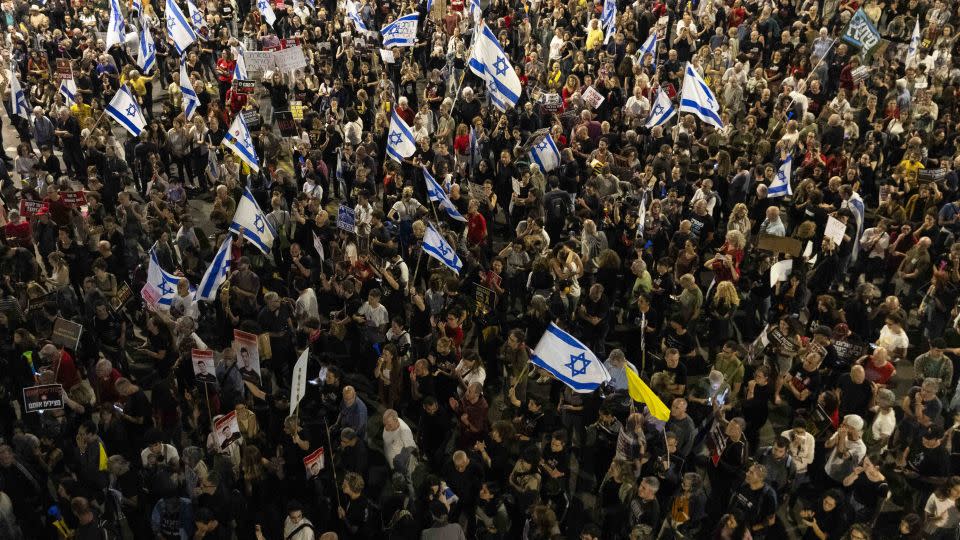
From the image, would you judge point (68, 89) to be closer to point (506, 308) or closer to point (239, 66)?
point (239, 66)

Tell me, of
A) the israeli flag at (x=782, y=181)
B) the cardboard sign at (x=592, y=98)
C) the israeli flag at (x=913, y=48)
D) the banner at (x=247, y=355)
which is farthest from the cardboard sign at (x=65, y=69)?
the israeli flag at (x=913, y=48)

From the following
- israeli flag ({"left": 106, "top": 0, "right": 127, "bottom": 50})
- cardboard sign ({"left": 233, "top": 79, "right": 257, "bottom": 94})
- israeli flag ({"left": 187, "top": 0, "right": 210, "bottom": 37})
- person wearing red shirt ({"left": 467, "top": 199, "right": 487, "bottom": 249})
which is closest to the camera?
person wearing red shirt ({"left": 467, "top": 199, "right": 487, "bottom": 249})

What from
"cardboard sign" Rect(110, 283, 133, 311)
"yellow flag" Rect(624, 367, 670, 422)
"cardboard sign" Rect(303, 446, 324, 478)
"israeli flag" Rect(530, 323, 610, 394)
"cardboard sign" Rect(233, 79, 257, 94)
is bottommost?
"cardboard sign" Rect(233, 79, 257, 94)

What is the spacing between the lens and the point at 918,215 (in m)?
16.0

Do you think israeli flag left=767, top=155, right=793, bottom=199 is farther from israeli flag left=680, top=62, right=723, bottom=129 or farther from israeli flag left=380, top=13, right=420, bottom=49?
israeli flag left=380, top=13, right=420, bottom=49

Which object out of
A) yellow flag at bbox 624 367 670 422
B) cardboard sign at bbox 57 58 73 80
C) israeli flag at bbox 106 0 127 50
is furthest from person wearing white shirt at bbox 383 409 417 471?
israeli flag at bbox 106 0 127 50

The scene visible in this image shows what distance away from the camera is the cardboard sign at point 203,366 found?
10688mm

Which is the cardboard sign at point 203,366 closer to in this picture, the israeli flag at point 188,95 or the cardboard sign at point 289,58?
the israeli flag at point 188,95

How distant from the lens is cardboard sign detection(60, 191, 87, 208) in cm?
1596

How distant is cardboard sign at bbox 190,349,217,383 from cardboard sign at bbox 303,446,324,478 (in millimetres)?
1795

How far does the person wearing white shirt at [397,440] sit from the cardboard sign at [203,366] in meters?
2.32

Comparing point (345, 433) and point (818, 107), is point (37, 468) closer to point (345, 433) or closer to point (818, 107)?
point (345, 433)

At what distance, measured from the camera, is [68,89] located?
810 inches

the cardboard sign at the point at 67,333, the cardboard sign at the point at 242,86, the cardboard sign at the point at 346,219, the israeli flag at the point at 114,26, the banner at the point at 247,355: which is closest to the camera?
the banner at the point at 247,355
